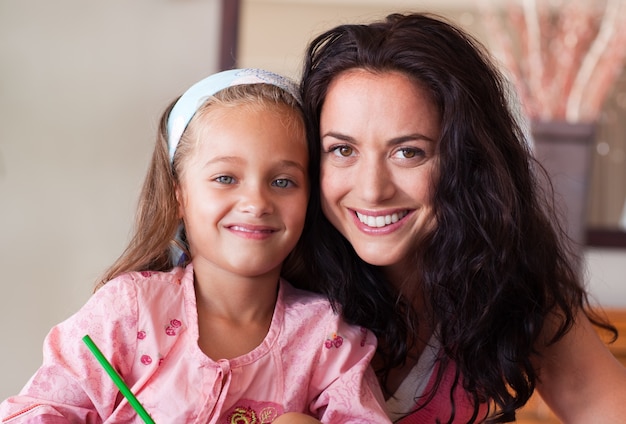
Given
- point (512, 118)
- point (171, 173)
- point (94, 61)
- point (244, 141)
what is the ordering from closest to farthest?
1. point (244, 141)
2. point (171, 173)
3. point (512, 118)
4. point (94, 61)

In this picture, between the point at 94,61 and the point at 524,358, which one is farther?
the point at 94,61

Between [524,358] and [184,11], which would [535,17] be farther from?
[524,358]

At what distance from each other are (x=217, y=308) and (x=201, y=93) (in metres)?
0.35

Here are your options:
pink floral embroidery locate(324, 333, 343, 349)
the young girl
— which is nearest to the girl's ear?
the young girl

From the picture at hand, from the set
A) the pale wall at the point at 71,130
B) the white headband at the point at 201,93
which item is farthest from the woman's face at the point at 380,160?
the pale wall at the point at 71,130

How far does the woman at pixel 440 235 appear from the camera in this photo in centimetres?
168

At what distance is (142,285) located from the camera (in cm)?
163

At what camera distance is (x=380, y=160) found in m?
1.67

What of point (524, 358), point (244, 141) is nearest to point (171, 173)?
point (244, 141)

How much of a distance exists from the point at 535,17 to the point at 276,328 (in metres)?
2.76

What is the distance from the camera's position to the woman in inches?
66.1

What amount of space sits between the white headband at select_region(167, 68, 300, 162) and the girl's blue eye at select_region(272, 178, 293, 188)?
0.17 metres

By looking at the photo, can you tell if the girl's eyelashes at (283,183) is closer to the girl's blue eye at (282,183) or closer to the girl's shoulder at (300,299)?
the girl's blue eye at (282,183)

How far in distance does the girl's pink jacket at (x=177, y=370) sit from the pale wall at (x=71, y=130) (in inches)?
92.3
